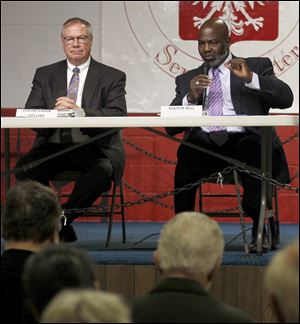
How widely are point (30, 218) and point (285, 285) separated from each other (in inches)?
48.0

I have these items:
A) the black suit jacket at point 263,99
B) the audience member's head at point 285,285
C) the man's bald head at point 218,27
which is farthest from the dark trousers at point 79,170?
the audience member's head at point 285,285

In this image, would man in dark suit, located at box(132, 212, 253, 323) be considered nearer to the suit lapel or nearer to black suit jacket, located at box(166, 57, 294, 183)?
black suit jacket, located at box(166, 57, 294, 183)

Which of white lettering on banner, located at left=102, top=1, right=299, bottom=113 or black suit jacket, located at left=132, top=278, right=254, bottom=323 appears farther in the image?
white lettering on banner, located at left=102, top=1, right=299, bottom=113

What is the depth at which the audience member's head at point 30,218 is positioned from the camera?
2.98 meters

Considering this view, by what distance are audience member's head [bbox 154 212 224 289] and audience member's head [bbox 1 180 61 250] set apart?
469 millimetres

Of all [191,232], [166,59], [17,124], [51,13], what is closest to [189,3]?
[166,59]

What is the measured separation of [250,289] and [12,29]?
3.32 m

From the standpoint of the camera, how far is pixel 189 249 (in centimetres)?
264

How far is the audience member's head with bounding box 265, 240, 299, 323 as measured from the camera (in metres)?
1.97

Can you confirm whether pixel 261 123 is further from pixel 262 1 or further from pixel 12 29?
pixel 12 29

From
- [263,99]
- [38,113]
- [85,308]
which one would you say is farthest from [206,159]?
[85,308]

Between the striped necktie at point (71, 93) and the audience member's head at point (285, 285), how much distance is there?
3323 millimetres

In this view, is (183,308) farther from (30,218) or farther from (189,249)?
(30,218)

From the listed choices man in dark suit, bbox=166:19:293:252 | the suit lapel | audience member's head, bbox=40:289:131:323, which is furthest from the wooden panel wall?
audience member's head, bbox=40:289:131:323
